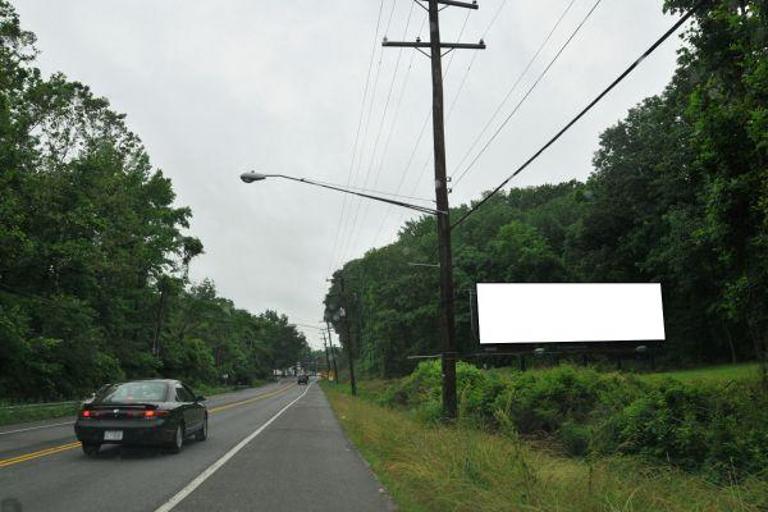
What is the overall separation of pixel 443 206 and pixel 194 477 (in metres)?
8.66

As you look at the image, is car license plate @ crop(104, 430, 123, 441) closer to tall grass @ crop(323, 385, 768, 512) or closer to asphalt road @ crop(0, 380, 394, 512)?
asphalt road @ crop(0, 380, 394, 512)

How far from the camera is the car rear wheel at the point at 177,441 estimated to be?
42.6 feet

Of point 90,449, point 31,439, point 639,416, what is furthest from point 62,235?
point 639,416

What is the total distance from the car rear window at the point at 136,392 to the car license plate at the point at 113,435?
657 mm

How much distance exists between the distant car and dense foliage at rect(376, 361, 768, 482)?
20.9 feet

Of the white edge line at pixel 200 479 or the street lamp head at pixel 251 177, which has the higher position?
the street lamp head at pixel 251 177

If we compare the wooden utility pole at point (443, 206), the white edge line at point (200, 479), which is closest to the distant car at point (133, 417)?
the white edge line at point (200, 479)

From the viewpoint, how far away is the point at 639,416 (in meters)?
16.3

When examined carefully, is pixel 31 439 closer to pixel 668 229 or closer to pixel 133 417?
pixel 133 417

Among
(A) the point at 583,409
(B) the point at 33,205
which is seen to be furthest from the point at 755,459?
(B) the point at 33,205

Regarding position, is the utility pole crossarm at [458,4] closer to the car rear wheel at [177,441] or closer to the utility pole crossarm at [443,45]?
the utility pole crossarm at [443,45]

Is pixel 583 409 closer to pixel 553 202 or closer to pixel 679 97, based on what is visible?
pixel 679 97

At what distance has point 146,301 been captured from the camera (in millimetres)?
54000

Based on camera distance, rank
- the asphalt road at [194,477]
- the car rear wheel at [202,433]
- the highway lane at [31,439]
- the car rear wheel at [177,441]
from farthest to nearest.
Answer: the car rear wheel at [202,433]
the highway lane at [31,439]
the car rear wheel at [177,441]
the asphalt road at [194,477]
